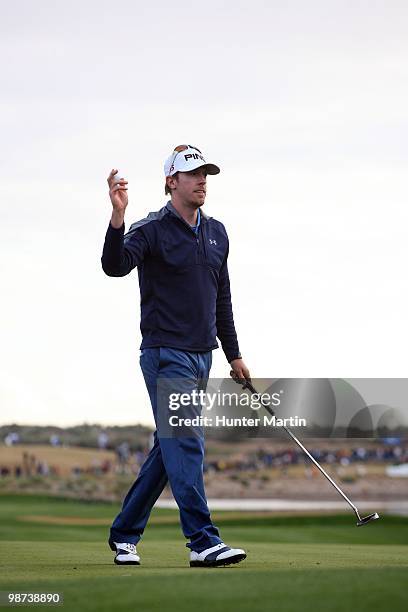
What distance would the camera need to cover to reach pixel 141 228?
703 centimetres

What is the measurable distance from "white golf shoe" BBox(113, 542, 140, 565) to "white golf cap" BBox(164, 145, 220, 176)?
2.23m

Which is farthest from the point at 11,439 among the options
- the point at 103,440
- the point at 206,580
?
the point at 206,580

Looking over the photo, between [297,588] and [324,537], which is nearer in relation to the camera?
[297,588]

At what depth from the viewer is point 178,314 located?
6992 millimetres

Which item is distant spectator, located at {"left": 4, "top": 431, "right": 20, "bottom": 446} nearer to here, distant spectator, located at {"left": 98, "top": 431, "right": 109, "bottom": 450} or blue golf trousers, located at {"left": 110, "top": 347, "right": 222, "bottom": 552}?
distant spectator, located at {"left": 98, "top": 431, "right": 109, "bottom": 450}

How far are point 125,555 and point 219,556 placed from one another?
72cm

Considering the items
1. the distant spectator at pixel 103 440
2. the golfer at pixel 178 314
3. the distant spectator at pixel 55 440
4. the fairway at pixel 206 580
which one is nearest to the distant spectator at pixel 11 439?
the distant spectator at pixel 55 440

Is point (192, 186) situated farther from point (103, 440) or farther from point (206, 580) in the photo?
point (103, 440)

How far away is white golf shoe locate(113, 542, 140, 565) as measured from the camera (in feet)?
23.4

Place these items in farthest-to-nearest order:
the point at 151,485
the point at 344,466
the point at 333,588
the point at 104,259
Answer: the point at 344,466 < the point at 151,485 < the point at 104,259 < the point at 333,588

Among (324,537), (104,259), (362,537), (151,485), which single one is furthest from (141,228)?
(362,537)

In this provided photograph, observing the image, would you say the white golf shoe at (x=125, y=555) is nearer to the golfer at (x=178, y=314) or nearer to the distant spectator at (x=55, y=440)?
the golfer at (x=178, y=314)

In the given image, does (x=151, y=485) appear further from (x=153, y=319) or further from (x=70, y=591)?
(x=70, y=591)

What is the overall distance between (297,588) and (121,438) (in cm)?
5199
